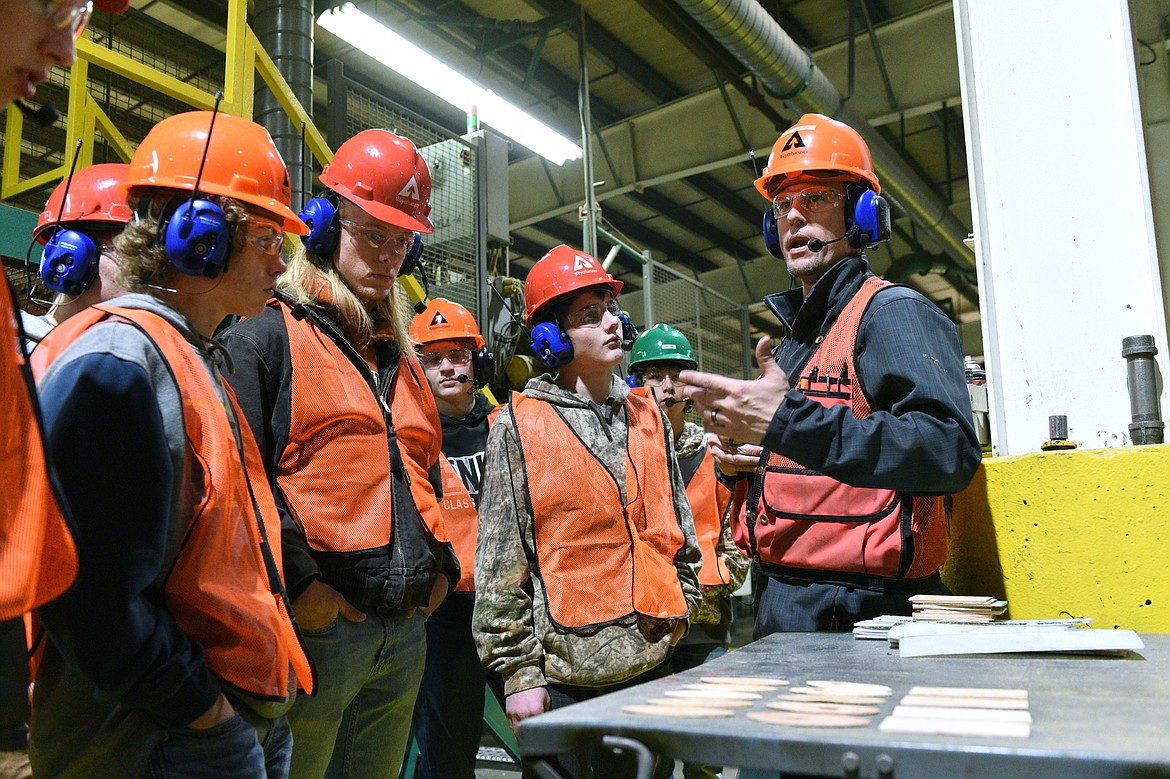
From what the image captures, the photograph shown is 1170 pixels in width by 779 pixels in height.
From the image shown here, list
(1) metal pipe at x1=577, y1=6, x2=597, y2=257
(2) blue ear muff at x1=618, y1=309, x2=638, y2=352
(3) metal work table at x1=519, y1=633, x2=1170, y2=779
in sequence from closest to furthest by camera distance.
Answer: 1. (3) metal work table at x1=519, y1=633, x2=1170, y2=779
2. (2) blue ear muff at x1=618, y1=309, x2=638, y2=352
3. (1) metal pipe at x1=577, y1=6, x2=597, y2=257

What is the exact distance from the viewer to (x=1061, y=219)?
2.48 metres

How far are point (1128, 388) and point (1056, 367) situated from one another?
19 cm

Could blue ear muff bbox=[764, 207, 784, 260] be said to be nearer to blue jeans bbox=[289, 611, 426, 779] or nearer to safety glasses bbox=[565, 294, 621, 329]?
Result: safety glasses bbox=[565, 294, 621, 329]

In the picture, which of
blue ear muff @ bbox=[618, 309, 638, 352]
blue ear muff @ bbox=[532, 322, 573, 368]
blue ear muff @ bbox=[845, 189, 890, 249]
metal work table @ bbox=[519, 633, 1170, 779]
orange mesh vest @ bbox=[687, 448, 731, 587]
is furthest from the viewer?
orange mesh vest @ bbox=[687, 448, 731, 587]

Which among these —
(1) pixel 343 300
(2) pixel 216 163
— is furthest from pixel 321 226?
(2) pixel 216 163

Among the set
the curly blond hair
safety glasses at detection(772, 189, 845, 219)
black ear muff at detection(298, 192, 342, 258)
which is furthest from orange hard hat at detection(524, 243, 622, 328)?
the curly blond hair

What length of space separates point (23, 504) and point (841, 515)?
63.6 inches

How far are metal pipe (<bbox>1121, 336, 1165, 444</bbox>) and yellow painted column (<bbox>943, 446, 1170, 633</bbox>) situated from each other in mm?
91

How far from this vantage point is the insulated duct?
6.34m

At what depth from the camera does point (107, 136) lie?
494 cm

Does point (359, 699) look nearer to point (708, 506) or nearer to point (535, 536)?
point (535, 536)

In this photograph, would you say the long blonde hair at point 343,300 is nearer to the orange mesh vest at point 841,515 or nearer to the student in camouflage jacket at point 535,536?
the student in camouflage jacket at point 535,536

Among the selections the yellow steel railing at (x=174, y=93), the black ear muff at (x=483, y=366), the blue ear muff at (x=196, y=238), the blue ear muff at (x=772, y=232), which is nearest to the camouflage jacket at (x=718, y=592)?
the black ear muff at (x=483, y=366)

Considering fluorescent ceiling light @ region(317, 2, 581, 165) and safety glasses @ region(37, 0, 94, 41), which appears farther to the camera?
fluorescent ceiling light @ region(317, 2, 581, 165)
